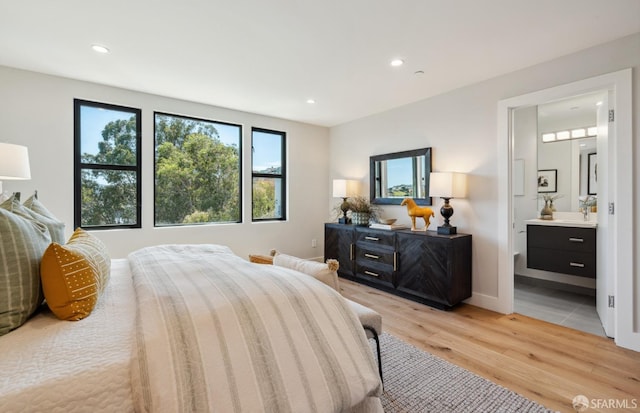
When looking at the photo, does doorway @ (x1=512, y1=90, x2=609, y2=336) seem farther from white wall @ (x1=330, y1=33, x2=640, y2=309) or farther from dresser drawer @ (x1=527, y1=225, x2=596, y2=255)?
white wall @ (x1=330, y1=33, x2=640, y2=309)

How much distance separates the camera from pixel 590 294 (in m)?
3.52

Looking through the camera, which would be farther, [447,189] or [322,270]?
[447,189]

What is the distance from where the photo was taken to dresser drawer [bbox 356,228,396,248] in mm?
3549

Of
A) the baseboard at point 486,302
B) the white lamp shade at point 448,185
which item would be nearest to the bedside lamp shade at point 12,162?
the white lamp shade at point 448,185

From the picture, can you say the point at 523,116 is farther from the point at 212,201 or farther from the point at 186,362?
the point at 186,362

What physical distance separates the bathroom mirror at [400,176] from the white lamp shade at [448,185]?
0.41 m

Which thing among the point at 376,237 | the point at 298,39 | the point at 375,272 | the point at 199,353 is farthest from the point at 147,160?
the point at 199,353

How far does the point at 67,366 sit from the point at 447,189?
3169 millimetres

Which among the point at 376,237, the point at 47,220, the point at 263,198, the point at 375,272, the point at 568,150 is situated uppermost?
the point at 568,150

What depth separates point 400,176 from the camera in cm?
400

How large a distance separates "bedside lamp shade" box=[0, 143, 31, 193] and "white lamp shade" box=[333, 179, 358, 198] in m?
3.31

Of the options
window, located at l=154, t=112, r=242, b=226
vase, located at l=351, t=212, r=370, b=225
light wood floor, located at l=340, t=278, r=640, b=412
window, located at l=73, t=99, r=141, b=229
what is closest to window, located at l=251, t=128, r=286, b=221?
window, located at l=154, t=112, r=242, b=226

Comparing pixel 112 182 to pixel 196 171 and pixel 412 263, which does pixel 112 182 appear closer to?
pixel 196 171

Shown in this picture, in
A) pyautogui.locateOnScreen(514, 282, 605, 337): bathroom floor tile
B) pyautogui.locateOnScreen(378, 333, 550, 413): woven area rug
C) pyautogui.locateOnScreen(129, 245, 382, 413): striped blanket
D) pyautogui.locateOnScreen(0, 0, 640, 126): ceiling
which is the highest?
pyautogui.locateOnScreen(0, 0, 640, 126): ceiling
